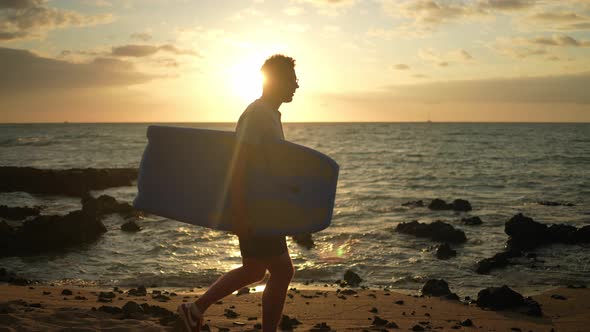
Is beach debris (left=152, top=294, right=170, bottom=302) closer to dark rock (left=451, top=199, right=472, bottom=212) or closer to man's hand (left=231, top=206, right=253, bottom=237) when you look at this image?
man's hand (left=231, top=206, right=253, bottom=237)

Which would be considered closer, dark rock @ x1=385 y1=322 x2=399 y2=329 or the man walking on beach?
the man walking on beach

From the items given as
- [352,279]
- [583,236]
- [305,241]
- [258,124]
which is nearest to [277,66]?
[258,124]

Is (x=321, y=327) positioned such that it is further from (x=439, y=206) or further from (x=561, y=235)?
(x=439, y=206)

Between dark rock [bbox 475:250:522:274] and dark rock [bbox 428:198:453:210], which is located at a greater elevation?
dark rock [bbox 475:250:522:274]

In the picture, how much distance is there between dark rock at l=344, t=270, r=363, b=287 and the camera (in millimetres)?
10433

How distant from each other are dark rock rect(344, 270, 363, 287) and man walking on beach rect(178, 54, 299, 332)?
616cm

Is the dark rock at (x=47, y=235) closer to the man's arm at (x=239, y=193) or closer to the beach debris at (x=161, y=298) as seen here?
the beach debris at (x=161, y=298)

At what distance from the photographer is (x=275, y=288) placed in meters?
4.38

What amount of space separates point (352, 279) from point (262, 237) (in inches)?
258

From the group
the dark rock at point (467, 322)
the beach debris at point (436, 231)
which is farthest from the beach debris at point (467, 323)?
the beach debris at point (436, 231)

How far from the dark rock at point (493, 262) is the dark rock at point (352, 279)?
283cm

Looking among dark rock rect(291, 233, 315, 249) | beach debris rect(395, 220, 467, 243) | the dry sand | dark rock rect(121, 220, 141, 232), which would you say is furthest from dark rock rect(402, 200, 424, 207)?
the dry sand

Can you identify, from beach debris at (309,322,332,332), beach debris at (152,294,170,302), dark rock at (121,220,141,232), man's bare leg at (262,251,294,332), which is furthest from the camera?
dark rock at (121,220,141,232)

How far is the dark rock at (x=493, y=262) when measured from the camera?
38.3 ft
